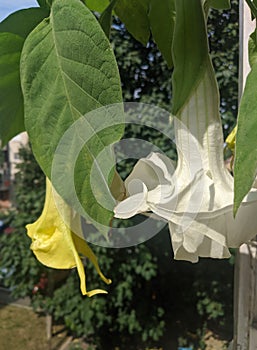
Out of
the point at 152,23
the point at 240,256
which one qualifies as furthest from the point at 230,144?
the point at 240,256

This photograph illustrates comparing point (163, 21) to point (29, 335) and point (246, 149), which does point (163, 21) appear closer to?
point (246, 149)

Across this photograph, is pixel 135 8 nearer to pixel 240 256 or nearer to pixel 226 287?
pixel 240 256

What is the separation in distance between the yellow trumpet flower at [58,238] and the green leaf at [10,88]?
57mm

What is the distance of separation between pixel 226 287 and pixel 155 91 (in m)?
0.63

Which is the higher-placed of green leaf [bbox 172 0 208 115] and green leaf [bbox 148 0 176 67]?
green leaf [bbox 148 0 176 67]

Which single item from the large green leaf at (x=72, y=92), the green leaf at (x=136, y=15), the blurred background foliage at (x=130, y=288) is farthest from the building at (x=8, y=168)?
the large green leaf at (x=72, y=92)

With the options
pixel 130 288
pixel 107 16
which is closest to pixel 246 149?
pixel 107 16

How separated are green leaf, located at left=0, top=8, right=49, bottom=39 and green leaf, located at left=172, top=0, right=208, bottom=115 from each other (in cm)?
7

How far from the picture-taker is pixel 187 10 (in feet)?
0.70

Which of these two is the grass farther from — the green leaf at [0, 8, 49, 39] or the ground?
the green leaf at [0, 8, 49, 39]

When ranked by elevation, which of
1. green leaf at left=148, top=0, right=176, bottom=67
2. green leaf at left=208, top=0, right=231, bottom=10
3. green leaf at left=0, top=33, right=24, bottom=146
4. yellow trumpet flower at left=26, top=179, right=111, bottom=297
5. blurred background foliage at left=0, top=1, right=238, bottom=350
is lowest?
blurred background foliage at left=0, top=1, right=238, bottom=350

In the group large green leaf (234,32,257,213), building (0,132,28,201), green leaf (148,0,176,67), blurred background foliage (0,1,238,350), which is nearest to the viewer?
large green leaf (234,32,257,213)

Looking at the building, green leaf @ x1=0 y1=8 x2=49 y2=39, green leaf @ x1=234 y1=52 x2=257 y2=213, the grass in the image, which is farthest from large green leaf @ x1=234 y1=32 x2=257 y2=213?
the building

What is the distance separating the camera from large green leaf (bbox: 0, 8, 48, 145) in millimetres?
241
